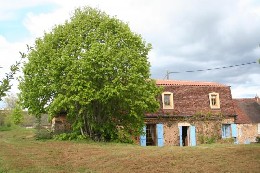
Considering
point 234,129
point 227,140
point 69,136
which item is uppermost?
point 234,129

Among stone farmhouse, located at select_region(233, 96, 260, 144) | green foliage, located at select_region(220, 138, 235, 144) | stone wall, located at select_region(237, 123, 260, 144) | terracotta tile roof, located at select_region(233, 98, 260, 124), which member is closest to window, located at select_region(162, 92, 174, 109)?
green foliage, located at select_region(220, 138, 235, 144)

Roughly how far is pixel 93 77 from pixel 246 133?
71.2 feet

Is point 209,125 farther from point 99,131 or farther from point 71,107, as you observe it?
point 71,107

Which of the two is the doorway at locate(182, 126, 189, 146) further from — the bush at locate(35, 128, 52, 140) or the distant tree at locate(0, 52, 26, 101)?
the distant tree at locate(0, 52, 26, 101)

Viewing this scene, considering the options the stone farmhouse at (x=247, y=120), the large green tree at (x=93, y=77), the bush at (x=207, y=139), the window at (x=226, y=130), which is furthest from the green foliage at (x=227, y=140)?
the large green tree at (x=93, y=77)

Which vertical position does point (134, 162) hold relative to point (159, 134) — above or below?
below

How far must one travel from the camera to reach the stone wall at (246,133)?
1415 inches

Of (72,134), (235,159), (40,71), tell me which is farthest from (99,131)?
(235,159)

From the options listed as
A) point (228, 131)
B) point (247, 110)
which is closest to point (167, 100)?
point (228, 131)

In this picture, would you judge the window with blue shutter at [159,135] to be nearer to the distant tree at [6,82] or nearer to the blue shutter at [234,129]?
the blue shutter at [234,129]

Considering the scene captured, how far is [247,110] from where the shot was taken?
130 ft

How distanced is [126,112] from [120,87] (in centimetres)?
368

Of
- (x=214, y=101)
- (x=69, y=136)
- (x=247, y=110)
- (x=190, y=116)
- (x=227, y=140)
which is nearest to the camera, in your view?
(x=69, y=136)

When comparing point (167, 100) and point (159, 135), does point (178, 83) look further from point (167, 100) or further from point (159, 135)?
point (159, 135)
